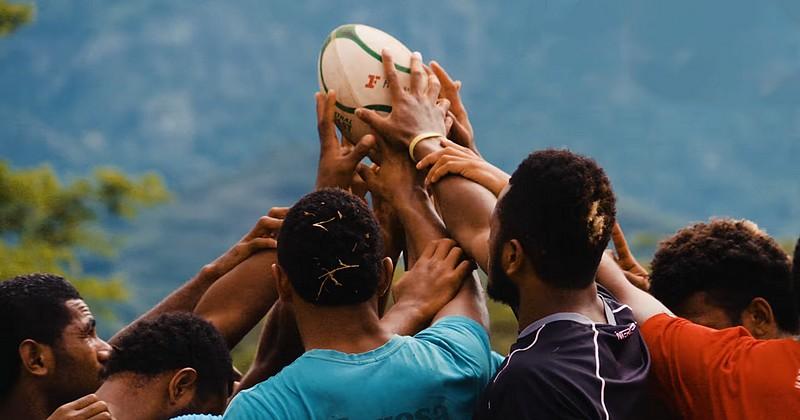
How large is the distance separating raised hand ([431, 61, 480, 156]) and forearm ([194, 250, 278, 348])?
93cm

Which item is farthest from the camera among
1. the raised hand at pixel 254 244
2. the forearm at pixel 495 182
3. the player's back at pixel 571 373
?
the raised hand at pixel 254 244

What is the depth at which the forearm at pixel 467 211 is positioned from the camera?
402cm

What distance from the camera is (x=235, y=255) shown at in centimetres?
493

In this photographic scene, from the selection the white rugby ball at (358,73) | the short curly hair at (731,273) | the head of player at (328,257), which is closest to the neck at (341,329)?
the head of player at (328,257)

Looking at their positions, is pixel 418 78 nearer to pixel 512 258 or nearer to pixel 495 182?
pixel 495 182

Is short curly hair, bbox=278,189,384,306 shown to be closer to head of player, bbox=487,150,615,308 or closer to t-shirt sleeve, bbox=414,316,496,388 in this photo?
t-shirt sleeve, bbox=414,316,496,388

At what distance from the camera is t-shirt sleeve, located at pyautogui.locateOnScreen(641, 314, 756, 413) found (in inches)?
135

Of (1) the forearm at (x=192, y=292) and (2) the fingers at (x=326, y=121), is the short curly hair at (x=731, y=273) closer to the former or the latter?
(2) the fingers at (x=326, y=121)

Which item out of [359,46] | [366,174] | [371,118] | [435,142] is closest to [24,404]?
[366,174]

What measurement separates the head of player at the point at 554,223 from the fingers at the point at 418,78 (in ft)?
3.91

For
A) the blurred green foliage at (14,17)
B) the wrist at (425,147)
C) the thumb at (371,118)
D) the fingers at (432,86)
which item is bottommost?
the wrist at (425,147)

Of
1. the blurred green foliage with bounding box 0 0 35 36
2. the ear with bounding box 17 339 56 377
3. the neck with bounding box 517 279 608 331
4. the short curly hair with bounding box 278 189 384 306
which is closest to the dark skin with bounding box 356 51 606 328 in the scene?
the neck with bounding box 517 279 608 331

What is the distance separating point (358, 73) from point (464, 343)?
5.14ft

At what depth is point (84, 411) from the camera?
3730 millimetres
